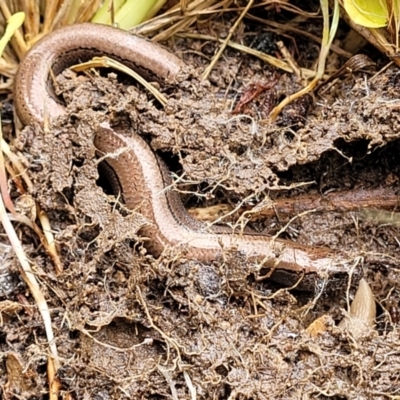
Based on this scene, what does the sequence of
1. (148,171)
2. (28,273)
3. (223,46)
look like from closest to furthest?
(28,273) < (148,171) < (223,46)

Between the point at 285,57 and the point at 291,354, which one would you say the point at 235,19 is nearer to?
the point at 285,57

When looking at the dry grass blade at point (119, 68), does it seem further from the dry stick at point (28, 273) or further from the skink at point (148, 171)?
the dry stick at point (28, 273)

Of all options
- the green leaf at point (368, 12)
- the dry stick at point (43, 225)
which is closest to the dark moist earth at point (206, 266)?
the dry stick at point (43, 225)

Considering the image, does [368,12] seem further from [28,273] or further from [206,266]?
A: [28,273]

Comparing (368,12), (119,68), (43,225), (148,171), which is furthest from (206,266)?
(368,12)

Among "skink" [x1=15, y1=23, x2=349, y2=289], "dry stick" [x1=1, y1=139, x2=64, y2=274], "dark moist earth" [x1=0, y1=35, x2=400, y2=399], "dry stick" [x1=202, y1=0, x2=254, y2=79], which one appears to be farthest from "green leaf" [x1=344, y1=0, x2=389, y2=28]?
"dry stick" [x1=1, y1=139, x2=64, y2=274]

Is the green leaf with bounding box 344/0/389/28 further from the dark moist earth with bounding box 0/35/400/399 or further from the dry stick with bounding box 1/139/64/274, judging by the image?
the dry stick with bounding box 1/139/64/274
